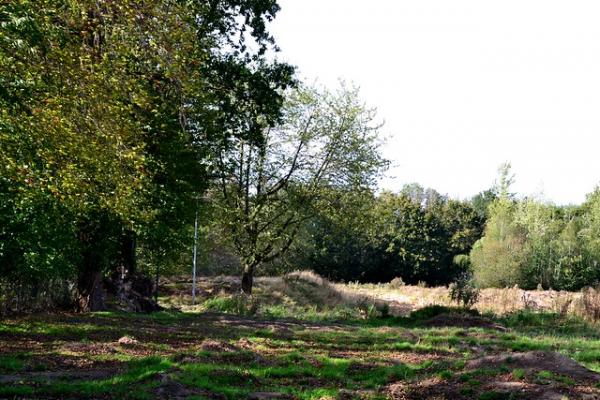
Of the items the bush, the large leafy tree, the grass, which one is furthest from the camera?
the bush

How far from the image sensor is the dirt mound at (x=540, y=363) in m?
9.05

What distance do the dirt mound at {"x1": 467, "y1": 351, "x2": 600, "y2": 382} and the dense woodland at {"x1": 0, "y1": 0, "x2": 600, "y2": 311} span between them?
7799 mm

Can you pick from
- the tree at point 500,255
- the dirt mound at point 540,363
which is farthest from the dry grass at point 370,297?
the dirt mound at point 540,363

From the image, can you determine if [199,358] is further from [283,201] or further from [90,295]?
[283,201]

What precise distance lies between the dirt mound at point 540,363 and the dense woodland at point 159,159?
25.6ft

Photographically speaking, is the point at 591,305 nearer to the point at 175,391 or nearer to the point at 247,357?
the point at 247,357

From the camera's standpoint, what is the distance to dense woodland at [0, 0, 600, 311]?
1027 centimetres

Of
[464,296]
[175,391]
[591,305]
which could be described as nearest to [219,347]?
[175,391]

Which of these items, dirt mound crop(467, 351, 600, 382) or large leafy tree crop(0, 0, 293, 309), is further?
large leafy tree crop(0, 0, 293, 309)

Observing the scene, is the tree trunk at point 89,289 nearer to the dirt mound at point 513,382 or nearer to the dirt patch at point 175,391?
the dirt patch at point 175,391

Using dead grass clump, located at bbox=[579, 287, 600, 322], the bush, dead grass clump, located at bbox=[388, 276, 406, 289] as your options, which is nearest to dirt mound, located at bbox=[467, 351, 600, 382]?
dead grass clump, located at bbox=[579, 287, 600, 322]

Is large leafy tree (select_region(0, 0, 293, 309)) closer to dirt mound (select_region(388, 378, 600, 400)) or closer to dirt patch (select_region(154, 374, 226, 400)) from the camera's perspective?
A: dirt patch (select_region(154, 374, 226, 400))

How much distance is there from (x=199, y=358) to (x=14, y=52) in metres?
6.48

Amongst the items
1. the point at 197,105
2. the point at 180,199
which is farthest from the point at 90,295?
the point at 197,105
